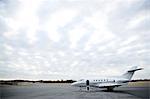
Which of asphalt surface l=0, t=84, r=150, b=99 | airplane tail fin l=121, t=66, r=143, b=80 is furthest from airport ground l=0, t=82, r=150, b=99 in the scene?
airplane tail fin l=121, t=66, r=143, b=80

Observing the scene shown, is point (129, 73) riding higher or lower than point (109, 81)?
higher

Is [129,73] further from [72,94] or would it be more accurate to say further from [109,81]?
[72,94]

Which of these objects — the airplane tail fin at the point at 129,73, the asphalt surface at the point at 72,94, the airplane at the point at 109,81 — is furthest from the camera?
the airplane tail fin at the point at 129,73

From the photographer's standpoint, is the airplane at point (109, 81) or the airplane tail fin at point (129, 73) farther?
the airplane tail fin at point (129, 73)

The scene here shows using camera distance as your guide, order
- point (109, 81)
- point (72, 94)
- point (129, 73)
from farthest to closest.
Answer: point (129, 73)
point (109, 81)
point (72, 94)

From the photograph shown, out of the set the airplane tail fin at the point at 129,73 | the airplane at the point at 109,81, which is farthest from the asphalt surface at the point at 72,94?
the airplane tail fin at the point at 129,73

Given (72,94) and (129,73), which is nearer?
(72,94)

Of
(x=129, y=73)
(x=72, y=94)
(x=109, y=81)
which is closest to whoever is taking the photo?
(x=72, y=94)

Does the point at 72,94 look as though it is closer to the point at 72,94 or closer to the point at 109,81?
the point at 72,94

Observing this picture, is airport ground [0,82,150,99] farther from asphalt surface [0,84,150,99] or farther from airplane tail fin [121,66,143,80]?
airplane tail fin [121,66,143,80]

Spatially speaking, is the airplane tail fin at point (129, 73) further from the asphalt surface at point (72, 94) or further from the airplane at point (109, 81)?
the asphalt surface at point (72, 94)

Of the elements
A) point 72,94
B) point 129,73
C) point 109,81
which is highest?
point 129,73

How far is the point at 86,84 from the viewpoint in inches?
1294

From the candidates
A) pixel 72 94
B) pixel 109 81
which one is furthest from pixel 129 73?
pixel 72 94
